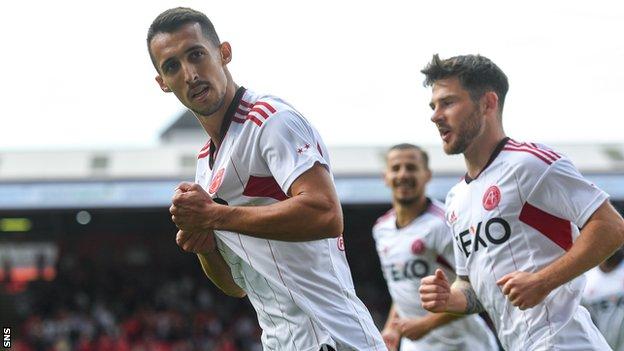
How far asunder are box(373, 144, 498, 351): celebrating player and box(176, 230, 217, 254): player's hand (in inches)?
139

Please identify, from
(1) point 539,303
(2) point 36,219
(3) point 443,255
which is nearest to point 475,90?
(1) point 539,303

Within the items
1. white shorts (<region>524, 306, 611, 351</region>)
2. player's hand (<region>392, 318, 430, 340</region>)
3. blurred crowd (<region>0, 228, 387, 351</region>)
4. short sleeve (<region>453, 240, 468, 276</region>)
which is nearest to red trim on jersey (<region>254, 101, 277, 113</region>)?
short sleeve (<region>453, 240, 468, 276</region>)

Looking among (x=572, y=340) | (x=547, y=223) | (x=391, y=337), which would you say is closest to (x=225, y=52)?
(x=547, y=223)

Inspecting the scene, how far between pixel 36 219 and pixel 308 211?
22.0 meters

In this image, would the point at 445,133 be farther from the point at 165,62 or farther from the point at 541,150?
the point at 165,62

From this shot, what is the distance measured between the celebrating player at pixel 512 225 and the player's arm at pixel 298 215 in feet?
3.11

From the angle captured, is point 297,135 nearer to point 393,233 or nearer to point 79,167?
point 393,233

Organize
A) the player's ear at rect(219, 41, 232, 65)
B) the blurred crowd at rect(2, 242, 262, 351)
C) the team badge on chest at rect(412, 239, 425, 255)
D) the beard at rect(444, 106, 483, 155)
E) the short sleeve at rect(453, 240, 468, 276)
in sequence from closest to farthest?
the player's ear at rect(219, 41, 232, 65)
the beard at rect(444, 106, 483, 155)
the short sleeve at rect(453, 240, 468, 276)
the team badge on chest at rect(412, 239, 425, 255)
the blurred crowd at rect(2, 242, 262, 351)

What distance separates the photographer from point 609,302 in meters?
9.34

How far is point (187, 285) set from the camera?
25906 millimetres

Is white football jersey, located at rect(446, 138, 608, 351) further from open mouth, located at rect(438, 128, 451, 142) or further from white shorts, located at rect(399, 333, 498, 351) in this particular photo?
white shorts, located at rect(399, 333, 498, 351)

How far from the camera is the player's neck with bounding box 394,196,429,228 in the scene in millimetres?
8180

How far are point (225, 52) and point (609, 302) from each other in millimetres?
6045

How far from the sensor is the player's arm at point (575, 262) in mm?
4246
